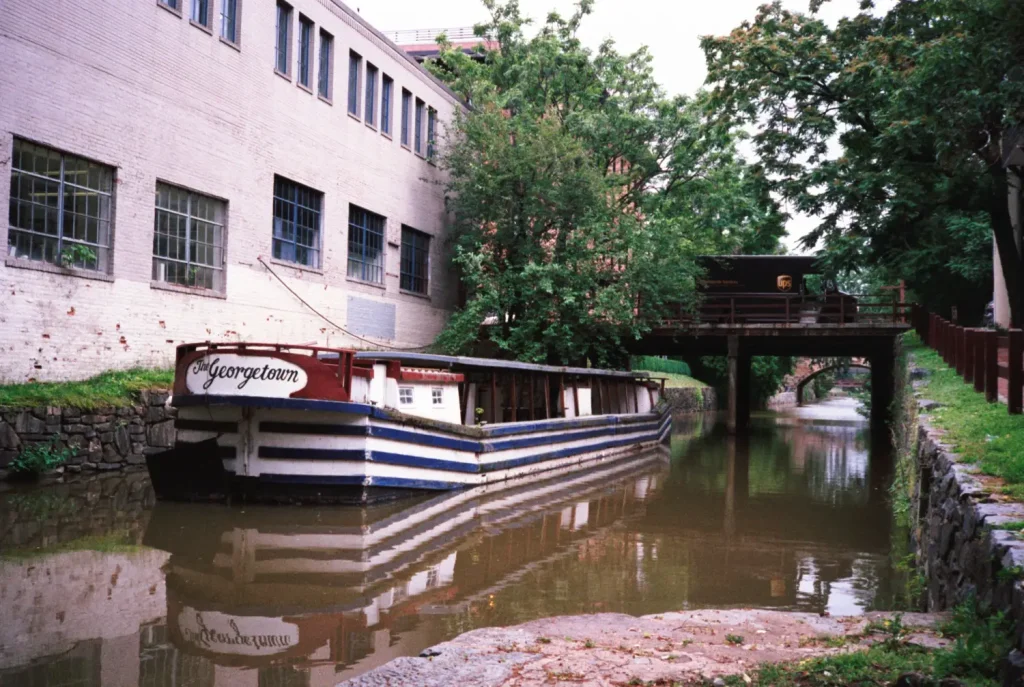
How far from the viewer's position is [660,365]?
52.2 m

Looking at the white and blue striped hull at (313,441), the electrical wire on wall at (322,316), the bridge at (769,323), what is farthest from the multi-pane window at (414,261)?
the white and blue striped hull at (313,441)

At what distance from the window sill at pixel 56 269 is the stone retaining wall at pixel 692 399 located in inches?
1251

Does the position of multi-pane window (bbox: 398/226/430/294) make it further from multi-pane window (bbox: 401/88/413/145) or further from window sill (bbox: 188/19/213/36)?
window sill (bbox: 188/19/213/36)

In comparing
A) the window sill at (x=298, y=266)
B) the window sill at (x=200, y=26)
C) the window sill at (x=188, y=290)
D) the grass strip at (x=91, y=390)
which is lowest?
the grass strip at (x=91, y=390)

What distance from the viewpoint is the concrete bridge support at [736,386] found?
32156mm

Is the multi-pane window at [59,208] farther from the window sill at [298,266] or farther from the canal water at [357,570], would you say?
the window sill at [298,266]

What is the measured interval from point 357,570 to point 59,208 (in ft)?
31.0

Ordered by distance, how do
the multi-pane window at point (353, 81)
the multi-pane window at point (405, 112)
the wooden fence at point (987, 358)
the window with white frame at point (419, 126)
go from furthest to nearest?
the window with white frame at point (419, 126), the multi-pane window at point (405, 112), the multi-pane window at point (353, 81), the wooden fence at point (987, 358)

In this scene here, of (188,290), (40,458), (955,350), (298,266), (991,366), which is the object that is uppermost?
(298,266)

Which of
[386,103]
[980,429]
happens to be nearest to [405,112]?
[386,103]

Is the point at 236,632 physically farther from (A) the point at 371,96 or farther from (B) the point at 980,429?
(A) the point at 371,96

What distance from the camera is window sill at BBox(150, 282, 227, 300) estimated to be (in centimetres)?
1709

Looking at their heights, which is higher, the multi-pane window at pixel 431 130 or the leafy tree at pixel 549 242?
the multi-pane window at pixel 431 130

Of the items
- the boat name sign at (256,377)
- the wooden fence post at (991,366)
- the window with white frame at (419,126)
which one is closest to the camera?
the wooden fence post at (991,366)
